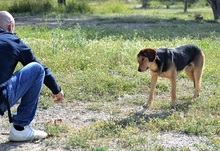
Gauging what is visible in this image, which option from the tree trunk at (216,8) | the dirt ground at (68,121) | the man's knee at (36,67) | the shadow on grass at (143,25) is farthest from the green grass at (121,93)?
the tree trunk at (216,8)

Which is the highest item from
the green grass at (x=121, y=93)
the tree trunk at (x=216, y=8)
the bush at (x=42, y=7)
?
the green grass at (x=121, y=93)

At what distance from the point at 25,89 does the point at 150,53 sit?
1988mm

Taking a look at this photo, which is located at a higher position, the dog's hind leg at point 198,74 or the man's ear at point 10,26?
the man's ear at point 10,26

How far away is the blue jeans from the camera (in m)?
4.86

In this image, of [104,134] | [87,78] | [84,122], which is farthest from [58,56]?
[104,134]

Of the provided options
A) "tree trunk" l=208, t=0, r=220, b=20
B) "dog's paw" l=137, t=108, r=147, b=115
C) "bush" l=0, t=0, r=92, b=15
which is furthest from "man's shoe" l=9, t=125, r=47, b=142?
"bush" l=0, t=0, r=92, b=15

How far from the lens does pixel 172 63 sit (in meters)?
6.76

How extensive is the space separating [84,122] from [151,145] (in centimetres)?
127

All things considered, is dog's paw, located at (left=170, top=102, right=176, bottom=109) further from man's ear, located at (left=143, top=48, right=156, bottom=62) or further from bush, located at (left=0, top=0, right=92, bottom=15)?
bush, located at (left=0, top=0, right=92, bottom=15)

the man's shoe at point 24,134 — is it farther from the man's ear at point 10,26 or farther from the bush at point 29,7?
the bush at point 29,7

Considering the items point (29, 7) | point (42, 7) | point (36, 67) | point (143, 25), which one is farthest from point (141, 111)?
point (29, 7)

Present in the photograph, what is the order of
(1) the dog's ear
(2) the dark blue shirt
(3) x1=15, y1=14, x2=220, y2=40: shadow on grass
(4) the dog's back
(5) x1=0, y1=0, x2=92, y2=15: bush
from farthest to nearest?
(5) x1=0, y1=0, x2=92, y2=15: bush, (3) x1=15, y1=14, x2=220, y2=40: shadow on grass, (4) the dog's back, (1) the dog's ear, (2) the dark blue shirt

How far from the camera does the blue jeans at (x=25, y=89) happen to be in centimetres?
486

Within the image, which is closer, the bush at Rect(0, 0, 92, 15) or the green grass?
the green grass
